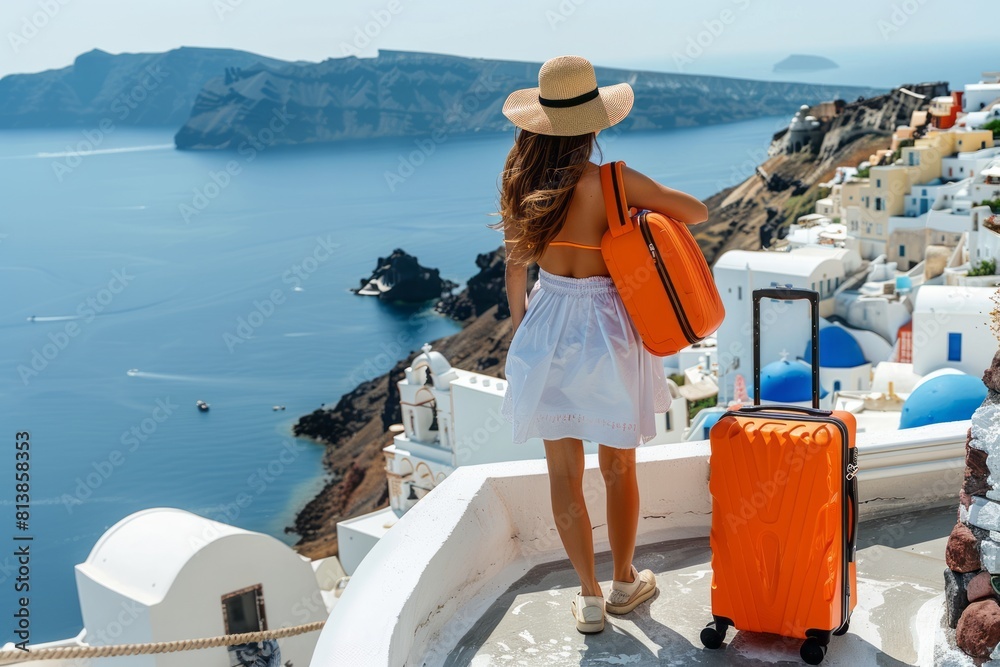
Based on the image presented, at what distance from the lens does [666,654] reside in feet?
5.84

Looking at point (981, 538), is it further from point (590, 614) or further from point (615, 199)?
point (615, 199)

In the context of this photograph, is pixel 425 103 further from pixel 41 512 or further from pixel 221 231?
pixel 41 512

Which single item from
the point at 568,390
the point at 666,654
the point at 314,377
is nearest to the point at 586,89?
Result: the point at 568,390

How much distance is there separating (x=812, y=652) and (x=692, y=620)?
0.27 m

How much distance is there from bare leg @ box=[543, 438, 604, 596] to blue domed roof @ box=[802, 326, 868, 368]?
1499 centimetres

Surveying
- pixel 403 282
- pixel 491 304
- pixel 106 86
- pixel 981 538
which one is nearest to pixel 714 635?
pixel 981 538

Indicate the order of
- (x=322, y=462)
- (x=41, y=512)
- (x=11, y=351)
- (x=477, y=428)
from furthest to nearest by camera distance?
(x=11, y=351)
(x=322, y=462)
(x=41, y=512)
(x=477, y=428)

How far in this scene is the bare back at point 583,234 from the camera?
179 centimetres

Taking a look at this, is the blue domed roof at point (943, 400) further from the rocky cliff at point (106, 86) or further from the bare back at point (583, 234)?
the rocky cliff at point (106, 86)

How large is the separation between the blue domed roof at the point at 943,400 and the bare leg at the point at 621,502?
6.64 metres

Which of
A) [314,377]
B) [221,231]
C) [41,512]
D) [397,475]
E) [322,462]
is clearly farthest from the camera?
[221,231]

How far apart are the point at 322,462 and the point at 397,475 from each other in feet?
56.8

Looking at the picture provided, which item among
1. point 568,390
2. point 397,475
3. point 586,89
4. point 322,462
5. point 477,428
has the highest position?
point 586,89

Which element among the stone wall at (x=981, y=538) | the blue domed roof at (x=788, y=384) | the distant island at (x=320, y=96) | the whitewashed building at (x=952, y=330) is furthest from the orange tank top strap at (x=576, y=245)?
the distant island at (x=320, y=96)
